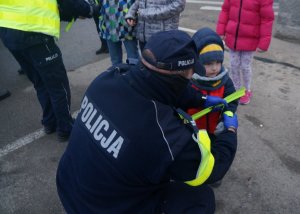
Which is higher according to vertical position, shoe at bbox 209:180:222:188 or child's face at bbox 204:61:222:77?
child's face at bbox 204:61:222:77

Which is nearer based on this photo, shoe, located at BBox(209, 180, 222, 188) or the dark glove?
shoe, located at BBox(209, 180, 222, 188)

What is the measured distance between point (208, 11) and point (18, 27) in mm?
6035

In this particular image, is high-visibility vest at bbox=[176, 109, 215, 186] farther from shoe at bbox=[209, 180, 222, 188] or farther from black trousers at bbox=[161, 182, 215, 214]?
shoe at bbox=[209, 180, 222, 188]

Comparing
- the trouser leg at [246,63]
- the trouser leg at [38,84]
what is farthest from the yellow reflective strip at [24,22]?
the trouser leg at [246,63]

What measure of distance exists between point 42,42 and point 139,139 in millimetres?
1682

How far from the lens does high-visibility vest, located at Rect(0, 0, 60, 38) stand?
2604 millimetres

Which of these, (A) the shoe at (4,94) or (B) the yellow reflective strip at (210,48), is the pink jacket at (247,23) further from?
(A) the shoe at (4,94)

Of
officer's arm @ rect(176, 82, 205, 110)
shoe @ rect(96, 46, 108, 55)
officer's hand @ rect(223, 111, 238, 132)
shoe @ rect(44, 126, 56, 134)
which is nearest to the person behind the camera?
officer's hand @ rect(223, 111, 238, 132)

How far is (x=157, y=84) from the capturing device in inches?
61.2

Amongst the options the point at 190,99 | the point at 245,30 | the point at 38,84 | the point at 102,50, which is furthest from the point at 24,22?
the point at 102,50

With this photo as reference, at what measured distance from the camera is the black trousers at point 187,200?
184 cm

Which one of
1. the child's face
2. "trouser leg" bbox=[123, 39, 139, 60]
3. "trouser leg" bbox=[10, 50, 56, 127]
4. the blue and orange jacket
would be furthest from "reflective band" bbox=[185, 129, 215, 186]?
"trouser leg" bbox=[123, 39, 139, 60]

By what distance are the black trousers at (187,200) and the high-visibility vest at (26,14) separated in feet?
5.56

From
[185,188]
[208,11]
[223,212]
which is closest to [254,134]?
[223,212]
